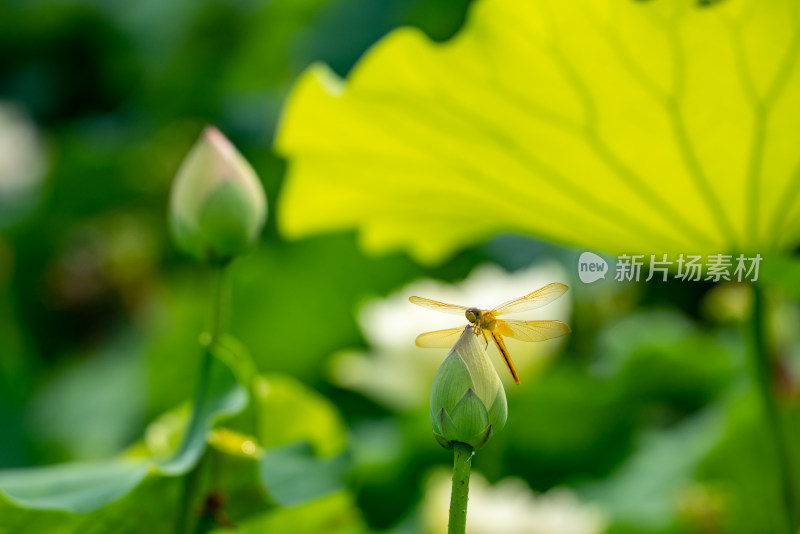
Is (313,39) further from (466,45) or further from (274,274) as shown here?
(466,45)

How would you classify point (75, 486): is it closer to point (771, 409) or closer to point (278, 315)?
point (771, 409)

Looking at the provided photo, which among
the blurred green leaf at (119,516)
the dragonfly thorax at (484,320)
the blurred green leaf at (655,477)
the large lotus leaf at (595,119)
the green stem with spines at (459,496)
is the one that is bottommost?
the blurred green leaf at (655,477)

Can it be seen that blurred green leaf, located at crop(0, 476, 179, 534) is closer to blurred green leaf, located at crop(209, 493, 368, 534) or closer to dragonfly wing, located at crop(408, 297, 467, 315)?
blurred green leaf, located at crop(209, 493, 368, 534)

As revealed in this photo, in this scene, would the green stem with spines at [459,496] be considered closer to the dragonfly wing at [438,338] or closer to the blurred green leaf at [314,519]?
the dragonfly wing at [438,338]

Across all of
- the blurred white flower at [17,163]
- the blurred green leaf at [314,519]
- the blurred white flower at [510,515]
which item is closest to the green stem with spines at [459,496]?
the blurred green leaf at [314,519]

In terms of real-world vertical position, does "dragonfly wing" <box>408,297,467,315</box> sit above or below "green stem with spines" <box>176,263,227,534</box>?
above

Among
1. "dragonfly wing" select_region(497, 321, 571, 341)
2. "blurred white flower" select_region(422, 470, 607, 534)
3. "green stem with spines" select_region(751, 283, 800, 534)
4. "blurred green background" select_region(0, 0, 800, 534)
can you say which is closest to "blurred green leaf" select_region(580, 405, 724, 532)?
"blurred green background" select_region(0, 0, 800, 534)

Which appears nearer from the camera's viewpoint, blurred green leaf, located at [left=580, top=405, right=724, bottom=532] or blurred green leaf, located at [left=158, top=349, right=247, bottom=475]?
blurred green leaf, located at [left=158, top=349, right=247, bottom=475]
